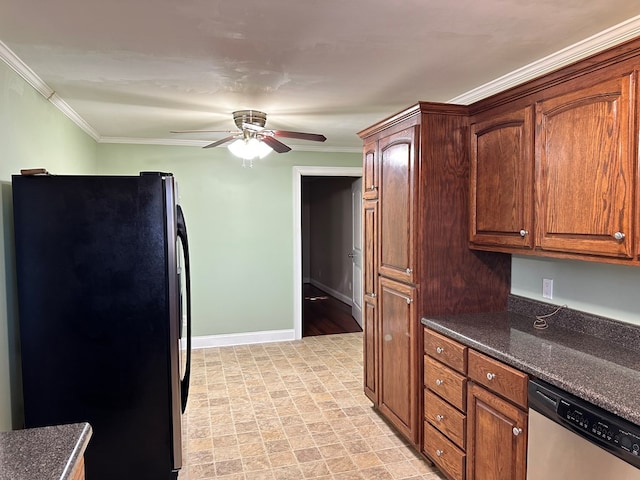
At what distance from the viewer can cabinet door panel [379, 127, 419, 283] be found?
2588mm

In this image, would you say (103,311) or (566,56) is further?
(566,56)

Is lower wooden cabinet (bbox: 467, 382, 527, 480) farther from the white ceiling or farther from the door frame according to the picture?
the door frame

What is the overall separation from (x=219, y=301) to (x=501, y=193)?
3.51 meters

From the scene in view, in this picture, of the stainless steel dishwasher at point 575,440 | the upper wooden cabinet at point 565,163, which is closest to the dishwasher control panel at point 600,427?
the stainless steel dishwasher at point 575,440

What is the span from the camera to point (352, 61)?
7.79 ft

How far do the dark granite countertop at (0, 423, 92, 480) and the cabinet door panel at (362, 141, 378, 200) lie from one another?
7.54 ft

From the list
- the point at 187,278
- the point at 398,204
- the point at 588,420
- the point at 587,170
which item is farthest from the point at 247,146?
the point at 588,420

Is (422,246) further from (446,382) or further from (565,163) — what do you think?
(565,163)

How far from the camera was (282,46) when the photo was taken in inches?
85.4

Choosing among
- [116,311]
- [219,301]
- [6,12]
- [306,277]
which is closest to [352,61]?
[6,12]

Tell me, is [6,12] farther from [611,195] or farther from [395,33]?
[611,195]

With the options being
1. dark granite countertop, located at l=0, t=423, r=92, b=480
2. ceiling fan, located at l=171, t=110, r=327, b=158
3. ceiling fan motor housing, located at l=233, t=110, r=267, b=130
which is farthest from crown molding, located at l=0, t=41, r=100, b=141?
dark granite countertop, located at l=0, t=423, r=92, b=480

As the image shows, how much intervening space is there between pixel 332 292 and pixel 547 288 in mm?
5606

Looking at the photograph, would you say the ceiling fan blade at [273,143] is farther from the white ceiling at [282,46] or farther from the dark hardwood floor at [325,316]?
the dark hardwood floor at [325,316]
